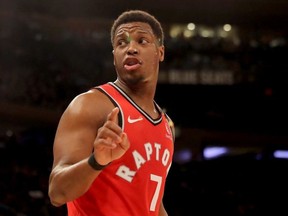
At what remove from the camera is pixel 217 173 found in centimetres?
855

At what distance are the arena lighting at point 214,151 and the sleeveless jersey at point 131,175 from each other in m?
6.79

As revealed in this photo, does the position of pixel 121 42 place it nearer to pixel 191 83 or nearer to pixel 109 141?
pixel 109 141

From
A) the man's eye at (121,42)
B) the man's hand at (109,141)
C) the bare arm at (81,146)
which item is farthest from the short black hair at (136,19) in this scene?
the man's hand at (109,141)

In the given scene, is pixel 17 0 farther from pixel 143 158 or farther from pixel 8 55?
pixel 143 158

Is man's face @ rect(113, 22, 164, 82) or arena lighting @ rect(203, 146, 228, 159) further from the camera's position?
arena lighting @ rect(203, 146, 228, 159)

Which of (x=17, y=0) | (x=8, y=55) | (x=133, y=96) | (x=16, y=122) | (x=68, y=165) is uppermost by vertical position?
(x=17, y=0)

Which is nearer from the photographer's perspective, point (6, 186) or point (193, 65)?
point (6, 186)

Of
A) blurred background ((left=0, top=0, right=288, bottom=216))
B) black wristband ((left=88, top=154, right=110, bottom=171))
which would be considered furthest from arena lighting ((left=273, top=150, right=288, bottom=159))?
black wristband ((left=88, top=154, right=110, bottom=171))

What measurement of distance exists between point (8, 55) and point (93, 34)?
1.45 metres

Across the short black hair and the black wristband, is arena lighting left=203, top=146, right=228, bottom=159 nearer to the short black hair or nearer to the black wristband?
the short black hair

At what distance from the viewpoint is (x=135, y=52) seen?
7.53 ft

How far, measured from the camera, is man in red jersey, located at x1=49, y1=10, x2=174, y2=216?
1934mm

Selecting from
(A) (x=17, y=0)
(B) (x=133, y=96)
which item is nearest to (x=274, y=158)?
(A) (x=17, y=0)

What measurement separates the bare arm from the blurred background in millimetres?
6046
